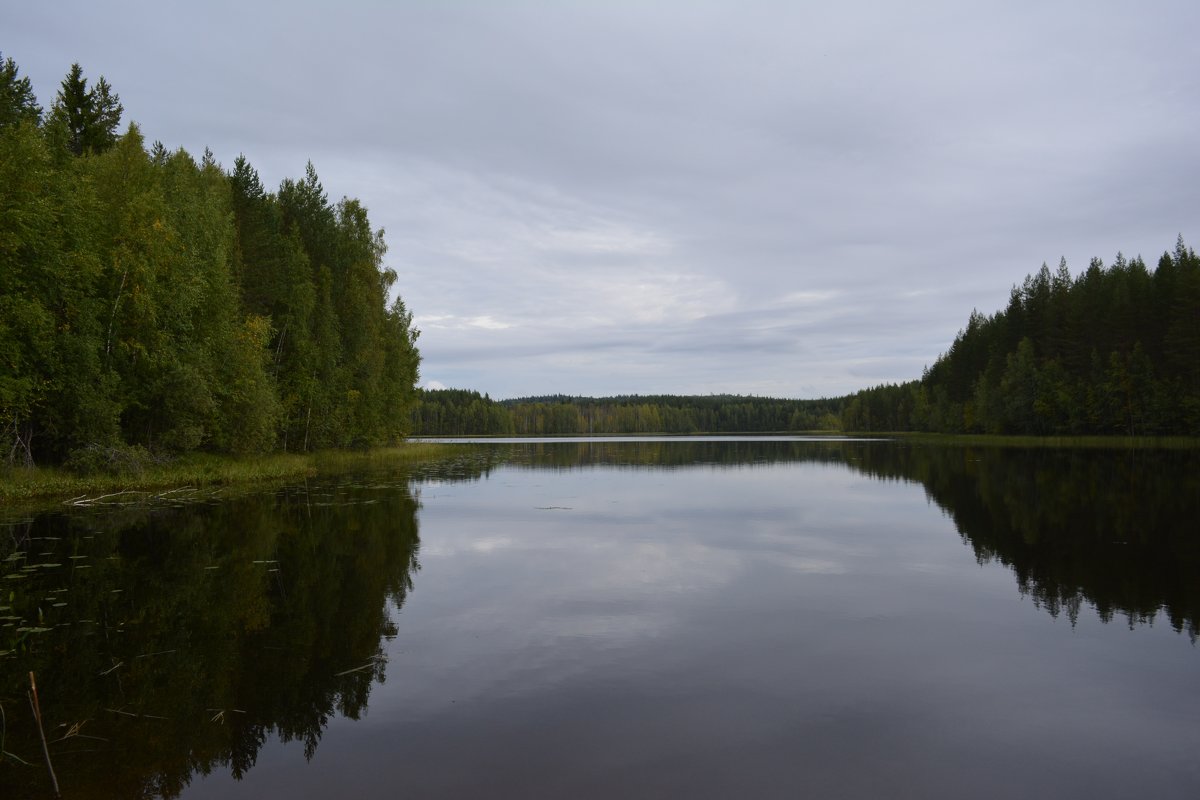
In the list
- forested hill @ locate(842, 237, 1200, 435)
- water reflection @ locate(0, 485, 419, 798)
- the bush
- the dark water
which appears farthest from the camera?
forested hill @ locate(842, 237, 1200, 435)

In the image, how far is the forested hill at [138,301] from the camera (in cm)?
2361

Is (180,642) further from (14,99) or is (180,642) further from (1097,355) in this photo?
(1097,355)

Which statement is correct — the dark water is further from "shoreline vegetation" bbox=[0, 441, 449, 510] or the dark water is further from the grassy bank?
the grassy bank

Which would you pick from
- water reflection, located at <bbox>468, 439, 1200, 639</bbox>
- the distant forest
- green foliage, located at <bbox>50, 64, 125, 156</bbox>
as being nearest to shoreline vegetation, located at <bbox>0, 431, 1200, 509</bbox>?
green foliage, located at <bbox>50, 64, 125, 156</bbox>

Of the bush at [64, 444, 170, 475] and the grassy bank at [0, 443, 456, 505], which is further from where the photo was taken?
the bush at [64, 444, 170, 475]

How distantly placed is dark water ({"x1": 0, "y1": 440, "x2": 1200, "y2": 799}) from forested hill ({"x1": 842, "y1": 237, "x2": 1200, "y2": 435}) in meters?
55.6

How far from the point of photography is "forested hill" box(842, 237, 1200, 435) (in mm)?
62672

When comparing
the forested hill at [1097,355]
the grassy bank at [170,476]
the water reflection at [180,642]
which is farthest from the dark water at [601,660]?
the forested hill at [1097,355]

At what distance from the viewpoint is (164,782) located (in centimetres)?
606

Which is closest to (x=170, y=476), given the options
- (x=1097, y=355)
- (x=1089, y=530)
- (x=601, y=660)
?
(x=601, y=660)

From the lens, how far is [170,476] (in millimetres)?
29203

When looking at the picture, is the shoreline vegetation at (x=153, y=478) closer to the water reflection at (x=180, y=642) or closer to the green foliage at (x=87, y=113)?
the water reflection at (x=180, y=642)

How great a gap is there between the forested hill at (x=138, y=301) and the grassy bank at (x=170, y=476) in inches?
32.4

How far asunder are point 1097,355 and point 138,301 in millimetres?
80454
